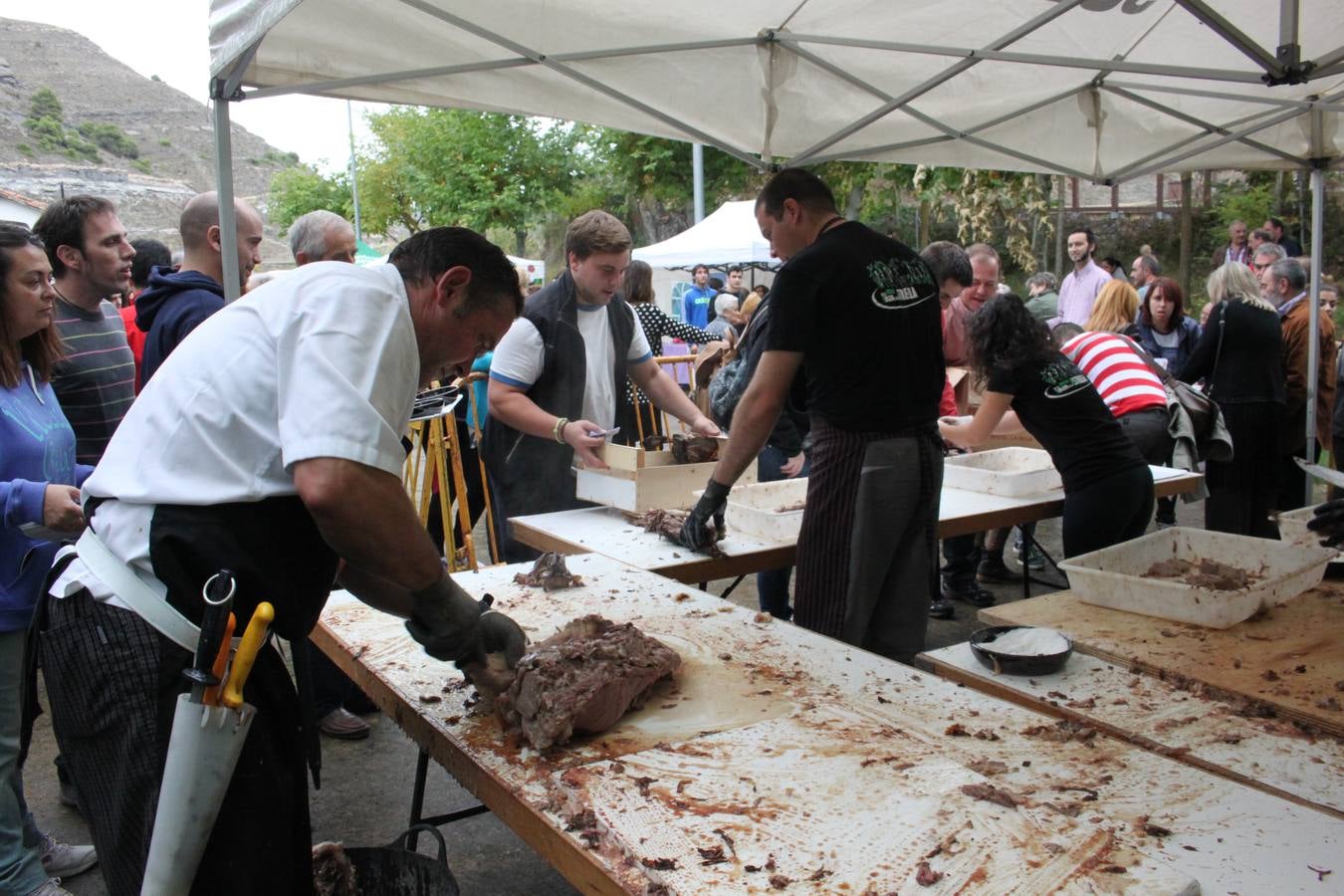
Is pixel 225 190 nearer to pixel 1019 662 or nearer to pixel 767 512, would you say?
pixel 767 512

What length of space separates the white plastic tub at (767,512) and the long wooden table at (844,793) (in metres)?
1.14

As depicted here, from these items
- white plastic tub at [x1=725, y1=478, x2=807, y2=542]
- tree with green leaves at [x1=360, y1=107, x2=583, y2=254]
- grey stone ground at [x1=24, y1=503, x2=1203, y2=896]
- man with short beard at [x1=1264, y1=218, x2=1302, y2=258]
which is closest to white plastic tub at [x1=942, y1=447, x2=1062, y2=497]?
white plastic tub at [x1=725, y1=478, x2=807, y2=542]

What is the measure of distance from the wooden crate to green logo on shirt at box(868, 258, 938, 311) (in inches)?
46.0

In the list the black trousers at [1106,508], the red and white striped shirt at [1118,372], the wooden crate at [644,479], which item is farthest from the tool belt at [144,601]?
the red and white striped shirt at [1118,372]

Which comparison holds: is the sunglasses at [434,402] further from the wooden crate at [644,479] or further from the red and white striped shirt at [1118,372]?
the red and white striped shirt at [1118,372]

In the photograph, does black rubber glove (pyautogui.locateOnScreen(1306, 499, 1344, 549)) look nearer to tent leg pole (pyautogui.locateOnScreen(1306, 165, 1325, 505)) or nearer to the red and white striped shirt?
the red and white striped shirt

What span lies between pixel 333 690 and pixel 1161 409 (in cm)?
430

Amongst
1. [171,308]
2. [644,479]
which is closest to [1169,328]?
[644,479]

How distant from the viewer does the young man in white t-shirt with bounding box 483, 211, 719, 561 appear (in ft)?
12.5

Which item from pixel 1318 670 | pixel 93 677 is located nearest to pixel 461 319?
pixel 93 677

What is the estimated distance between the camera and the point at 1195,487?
15.2ft

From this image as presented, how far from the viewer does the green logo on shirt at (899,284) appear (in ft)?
9.73

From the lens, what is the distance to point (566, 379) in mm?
3941

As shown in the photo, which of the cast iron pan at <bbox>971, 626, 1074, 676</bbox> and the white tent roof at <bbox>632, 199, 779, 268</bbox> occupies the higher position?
the white tent roof at <bbox>632, 199, 779, 268</bbox>
